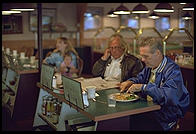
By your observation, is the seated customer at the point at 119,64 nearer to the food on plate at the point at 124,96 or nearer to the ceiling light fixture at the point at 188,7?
the food on plate at the point at 124,96

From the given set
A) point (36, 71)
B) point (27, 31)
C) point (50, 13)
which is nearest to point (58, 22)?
point (50, 13)

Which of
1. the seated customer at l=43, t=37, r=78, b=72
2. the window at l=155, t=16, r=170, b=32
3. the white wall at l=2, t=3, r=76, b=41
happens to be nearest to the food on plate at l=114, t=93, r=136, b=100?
the seated customer at l=43, t=37, r=78, b=72

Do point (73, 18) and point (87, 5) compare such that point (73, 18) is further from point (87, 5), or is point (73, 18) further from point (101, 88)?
point (101, 88)

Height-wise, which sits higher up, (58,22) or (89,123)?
(58,22)

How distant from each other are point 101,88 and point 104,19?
7.41 meters

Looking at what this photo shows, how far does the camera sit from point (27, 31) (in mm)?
9109

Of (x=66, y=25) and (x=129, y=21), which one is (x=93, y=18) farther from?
(x=129, y=21)

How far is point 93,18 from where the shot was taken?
1011 cm

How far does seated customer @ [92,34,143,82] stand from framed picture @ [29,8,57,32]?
584 cm

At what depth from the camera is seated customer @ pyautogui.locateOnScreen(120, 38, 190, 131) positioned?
2504 mm

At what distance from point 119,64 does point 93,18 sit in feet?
21.9

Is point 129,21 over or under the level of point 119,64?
over

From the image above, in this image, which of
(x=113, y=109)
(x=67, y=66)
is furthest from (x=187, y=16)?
(x=113, y=109)

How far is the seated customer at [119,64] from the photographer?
3.56 metres
